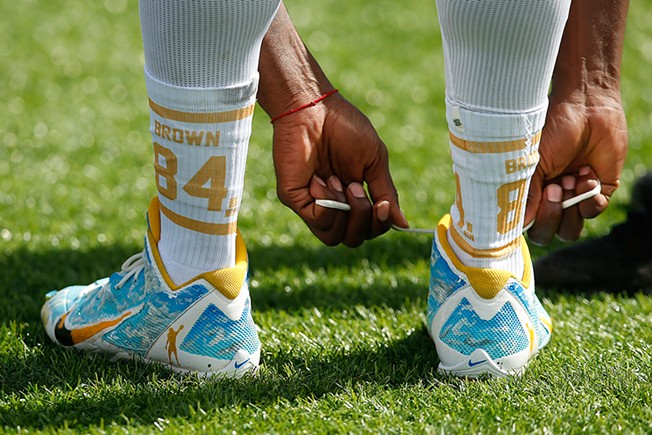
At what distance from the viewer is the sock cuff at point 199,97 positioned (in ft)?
4.66

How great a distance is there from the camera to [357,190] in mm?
1691

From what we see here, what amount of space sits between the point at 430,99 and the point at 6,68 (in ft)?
6.19

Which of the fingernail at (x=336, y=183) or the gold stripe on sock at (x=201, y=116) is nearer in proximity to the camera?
the gold stripe on sock at (x=201, y=116)

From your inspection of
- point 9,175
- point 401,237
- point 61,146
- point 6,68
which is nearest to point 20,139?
point 61,146

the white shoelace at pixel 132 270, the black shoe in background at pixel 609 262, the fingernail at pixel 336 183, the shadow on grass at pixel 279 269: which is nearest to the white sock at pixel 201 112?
the white shoelace at pixel 132 270

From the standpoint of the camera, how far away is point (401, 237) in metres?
2.54

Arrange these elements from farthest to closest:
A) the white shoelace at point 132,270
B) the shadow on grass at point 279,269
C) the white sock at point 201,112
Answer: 1. the shadow on grass at point 279,269
2. the white shoelace at point 132,270
3. the white sock at point 201,112

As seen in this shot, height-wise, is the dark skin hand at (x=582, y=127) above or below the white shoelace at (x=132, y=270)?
above

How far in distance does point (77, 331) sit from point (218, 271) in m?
0.35

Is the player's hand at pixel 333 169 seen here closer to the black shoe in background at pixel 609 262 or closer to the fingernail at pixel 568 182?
the fingernail at pixel 568 182

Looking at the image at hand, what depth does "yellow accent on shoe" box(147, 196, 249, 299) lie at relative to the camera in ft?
5.01

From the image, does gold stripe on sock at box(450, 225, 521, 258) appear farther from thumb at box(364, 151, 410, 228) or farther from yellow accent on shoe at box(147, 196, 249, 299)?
yellow accent on shoe at box(147, 196, 249, 299)

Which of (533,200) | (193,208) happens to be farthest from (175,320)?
(533,200)

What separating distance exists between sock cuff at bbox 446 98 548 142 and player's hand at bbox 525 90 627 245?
0.69ft
